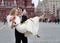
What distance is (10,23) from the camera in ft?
25.7

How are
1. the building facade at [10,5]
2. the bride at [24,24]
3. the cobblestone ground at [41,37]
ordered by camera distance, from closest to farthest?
1. the bride at [24,24]
2. the cobblestone ground at [41,37]
3. the building facade at [10,5]

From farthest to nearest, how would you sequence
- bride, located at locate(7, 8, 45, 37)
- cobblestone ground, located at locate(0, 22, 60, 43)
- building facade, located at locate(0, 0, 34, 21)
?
building facade, located at locate(0, 0, 34, 21) → cobblestone ground, located at locate(0, 22, 60, 43) → bride, located at locate(7, 8, 45, 37)

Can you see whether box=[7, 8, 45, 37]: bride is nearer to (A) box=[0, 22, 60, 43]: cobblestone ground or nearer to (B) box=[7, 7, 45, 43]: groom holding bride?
(B) box=[7, 7, 45, 43]: groom holding bride

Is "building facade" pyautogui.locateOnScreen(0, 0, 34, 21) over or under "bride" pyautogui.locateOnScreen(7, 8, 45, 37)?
under

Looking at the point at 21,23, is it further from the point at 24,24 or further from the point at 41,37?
the point at 41,37

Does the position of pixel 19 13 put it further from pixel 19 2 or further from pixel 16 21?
pixel 19 2

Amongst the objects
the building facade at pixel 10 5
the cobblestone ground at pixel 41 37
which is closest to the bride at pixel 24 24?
the cobblestone ground at pixel 41 37

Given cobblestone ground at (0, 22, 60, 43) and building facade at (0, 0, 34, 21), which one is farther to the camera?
building facade at (0, 0, 34, 21)

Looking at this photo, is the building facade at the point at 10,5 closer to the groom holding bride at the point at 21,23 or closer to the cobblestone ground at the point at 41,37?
the cobblestone ground at the point at 41,37

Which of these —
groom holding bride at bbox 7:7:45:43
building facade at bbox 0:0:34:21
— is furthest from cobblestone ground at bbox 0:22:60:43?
building facade at bbox 0:0:34:21

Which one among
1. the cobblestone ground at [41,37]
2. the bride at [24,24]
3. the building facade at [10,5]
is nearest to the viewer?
the bride at [24,24]

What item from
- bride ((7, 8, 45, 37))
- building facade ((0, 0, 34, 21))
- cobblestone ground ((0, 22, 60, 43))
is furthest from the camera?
building facade ((0, 0, 34, 21))

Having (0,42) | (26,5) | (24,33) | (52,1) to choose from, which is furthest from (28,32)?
(52,1)

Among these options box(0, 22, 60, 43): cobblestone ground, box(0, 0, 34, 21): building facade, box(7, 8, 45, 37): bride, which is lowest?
box(0, 0, 34, 21): building facade
